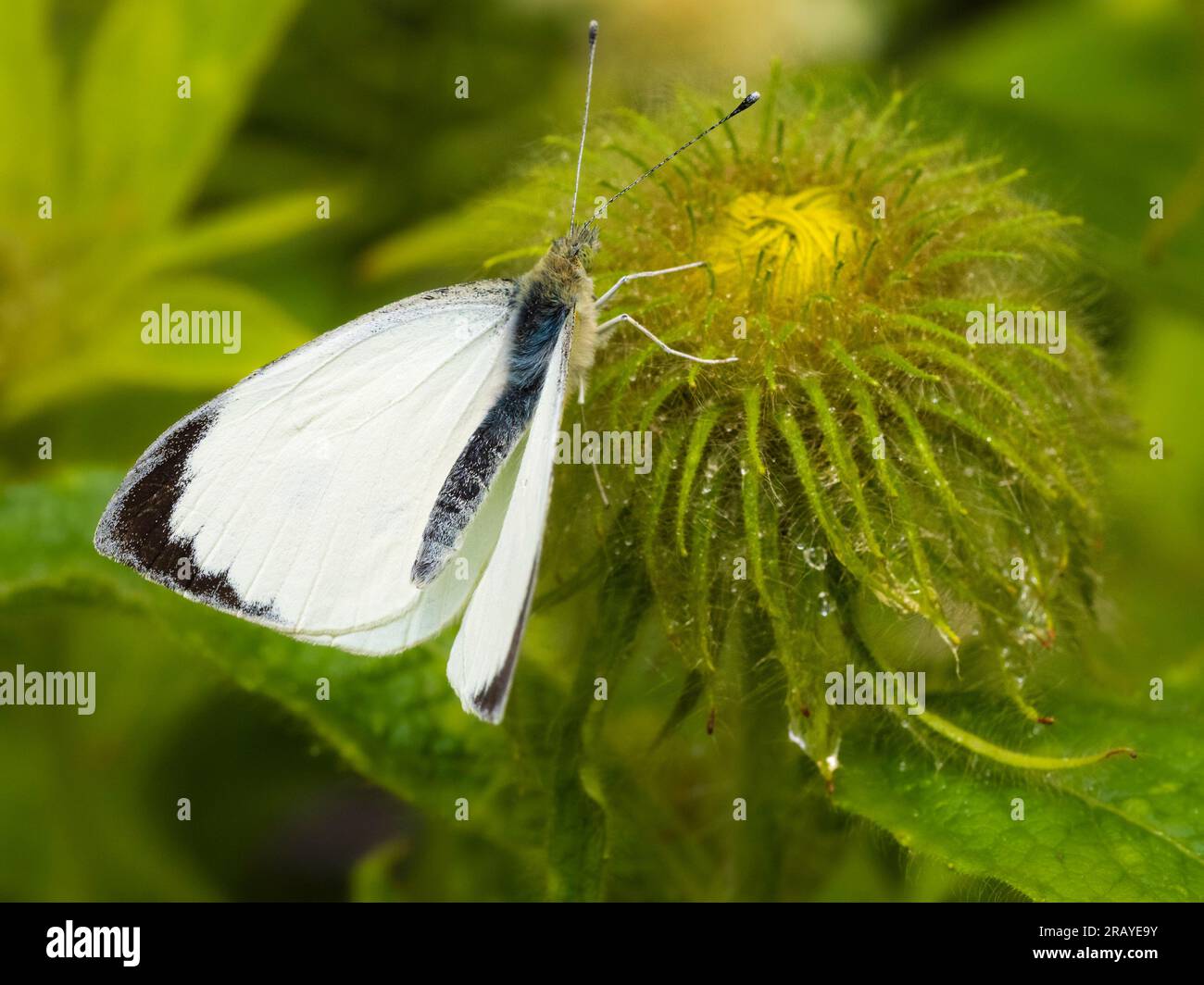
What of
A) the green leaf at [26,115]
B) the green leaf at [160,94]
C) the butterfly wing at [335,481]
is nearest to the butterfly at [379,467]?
the butterfly wing at [335,481]

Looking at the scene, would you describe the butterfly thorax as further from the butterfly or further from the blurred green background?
the blurred green background

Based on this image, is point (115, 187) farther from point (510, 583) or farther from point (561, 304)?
point (510, 583)

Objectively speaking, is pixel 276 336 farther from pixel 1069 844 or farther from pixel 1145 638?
pixel 1145 638

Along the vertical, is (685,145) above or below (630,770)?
above

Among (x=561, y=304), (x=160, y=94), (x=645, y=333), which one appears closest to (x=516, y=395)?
(x=561, y=304)

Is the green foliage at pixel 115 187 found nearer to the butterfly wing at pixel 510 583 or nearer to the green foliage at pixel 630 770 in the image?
the green foliage at pixel 630 770

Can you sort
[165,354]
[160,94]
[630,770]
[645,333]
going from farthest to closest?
[160,94], [165,354], [630,770], [645,333]

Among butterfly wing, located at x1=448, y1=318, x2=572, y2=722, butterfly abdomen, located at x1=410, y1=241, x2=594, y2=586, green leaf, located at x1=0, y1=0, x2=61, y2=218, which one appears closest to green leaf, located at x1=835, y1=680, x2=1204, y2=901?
butterfly wing, located at x1=448, y1=318, x2=572, y2=722
